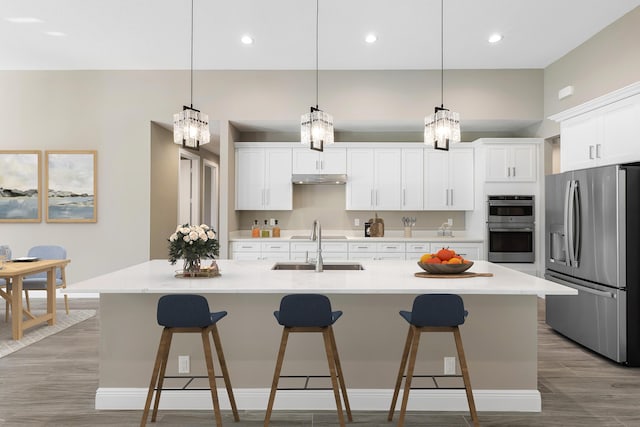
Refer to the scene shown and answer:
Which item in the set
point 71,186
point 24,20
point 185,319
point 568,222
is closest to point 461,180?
point 568,222

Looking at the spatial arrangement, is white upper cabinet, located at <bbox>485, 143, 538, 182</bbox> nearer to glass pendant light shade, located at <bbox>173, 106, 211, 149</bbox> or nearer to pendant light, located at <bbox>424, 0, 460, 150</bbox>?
pendant light, located at <bbox>424, 0, 460, 150</bbox>

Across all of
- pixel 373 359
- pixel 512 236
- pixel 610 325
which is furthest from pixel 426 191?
pixel 373 359

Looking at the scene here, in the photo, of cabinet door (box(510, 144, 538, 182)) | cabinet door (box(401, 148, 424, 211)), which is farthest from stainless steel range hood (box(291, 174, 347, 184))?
cabinet door (box(510, 144, 538, 182))

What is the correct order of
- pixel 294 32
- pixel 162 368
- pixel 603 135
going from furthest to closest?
1. pixel 294 32
2. pixel 603 135
3. pixel 162 368

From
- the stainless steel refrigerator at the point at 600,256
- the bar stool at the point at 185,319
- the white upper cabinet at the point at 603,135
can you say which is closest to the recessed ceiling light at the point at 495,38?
the white upper cabinet at the point at 603,135

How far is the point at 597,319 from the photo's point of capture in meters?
3.88

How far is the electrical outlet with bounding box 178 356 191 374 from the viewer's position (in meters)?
2.94

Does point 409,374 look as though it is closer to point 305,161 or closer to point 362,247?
point 362,247

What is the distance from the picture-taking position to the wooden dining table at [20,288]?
14.1 ft

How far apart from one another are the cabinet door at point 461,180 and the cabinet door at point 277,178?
239 cm

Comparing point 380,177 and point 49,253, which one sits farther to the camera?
point 380,177

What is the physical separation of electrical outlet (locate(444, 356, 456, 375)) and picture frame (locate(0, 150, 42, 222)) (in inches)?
230

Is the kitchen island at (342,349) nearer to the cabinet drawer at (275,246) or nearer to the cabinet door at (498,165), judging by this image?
the cabinet drawer at (275,246)

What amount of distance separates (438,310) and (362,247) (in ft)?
12.1
